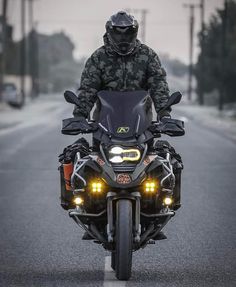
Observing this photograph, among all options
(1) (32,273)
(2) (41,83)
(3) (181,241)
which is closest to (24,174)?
(3) (181,241)

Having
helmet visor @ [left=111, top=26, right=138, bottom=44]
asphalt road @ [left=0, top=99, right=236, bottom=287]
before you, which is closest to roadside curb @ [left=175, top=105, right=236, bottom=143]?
asphalt road @ [left=0, top=99, right=236, bottom=287]

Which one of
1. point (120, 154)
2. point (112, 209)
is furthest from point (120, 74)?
point (112, 209)

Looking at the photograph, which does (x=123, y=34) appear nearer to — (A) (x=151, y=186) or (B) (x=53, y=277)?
(A) (x=151, y=186)

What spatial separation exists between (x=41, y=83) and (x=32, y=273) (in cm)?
14541

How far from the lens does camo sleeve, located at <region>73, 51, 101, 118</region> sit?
304 inches

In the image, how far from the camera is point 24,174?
55.7 ft

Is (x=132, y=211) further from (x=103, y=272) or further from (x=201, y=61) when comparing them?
(x=201, y=61)

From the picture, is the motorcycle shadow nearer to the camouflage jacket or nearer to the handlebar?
the handlebar

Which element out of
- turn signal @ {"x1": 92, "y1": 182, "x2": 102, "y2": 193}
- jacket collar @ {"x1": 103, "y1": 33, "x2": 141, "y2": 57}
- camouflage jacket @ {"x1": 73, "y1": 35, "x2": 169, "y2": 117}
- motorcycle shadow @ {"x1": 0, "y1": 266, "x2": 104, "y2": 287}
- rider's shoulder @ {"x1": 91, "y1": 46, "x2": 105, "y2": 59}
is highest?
jacket collar @ {"x1": 103, "y1": 33, "x2": 141, "y2": 57}

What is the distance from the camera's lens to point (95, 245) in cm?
922

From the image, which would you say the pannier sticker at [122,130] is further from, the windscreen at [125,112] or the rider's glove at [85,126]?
the rider's glove at [85,126]

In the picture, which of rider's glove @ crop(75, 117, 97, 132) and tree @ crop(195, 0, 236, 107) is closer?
rider's glove @ crop(75, 117, 97, 132)

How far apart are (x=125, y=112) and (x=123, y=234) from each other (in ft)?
3.22

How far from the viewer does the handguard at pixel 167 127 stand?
24.1 ft
